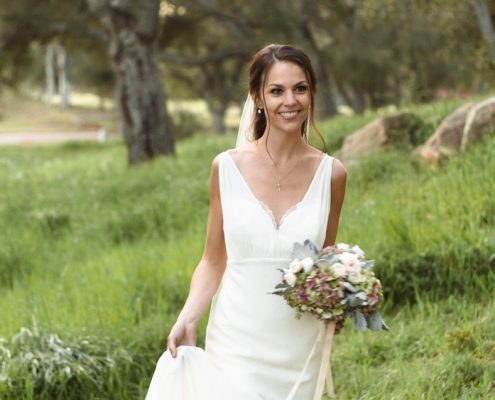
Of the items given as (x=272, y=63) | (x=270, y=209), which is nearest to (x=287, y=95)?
(x=272, y=63)

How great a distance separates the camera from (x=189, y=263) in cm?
735

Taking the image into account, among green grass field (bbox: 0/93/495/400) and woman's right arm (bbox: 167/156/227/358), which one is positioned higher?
woman's right arm (bbox: 167/156/227/358)

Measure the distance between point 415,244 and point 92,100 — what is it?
86.8m

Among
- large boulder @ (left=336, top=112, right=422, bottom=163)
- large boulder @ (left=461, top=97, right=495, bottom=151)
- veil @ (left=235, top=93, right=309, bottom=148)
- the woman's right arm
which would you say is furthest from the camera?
large boulder @ (left=336, top=112, right=422, bottom=163)

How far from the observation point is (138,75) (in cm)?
1420

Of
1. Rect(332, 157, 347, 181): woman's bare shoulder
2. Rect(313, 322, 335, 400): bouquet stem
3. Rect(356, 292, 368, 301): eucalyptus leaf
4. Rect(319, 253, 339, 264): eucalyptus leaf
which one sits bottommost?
Rect(313, 322, 335, 400): bouquet stem

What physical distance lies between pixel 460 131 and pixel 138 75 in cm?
713

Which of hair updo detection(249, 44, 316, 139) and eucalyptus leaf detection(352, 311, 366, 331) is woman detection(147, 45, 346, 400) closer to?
hair updo detection(249, 44, 316, 139)

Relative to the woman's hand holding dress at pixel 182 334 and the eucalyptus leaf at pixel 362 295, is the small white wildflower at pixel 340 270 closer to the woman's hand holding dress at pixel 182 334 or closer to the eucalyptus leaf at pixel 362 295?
the eucalyptus leaf at pixel 362 295

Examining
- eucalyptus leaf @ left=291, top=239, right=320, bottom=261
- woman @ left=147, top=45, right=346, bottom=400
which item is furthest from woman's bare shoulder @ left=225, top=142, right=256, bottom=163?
eucalyptus leaf @ left=291, top=239, right=320, bottom=261

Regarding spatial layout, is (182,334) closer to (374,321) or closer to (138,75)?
(374,321)

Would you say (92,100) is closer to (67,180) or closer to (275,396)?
(67,180)

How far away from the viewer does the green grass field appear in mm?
5215

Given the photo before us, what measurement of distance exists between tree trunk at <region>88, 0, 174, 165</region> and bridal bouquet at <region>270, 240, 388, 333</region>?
11205mm
